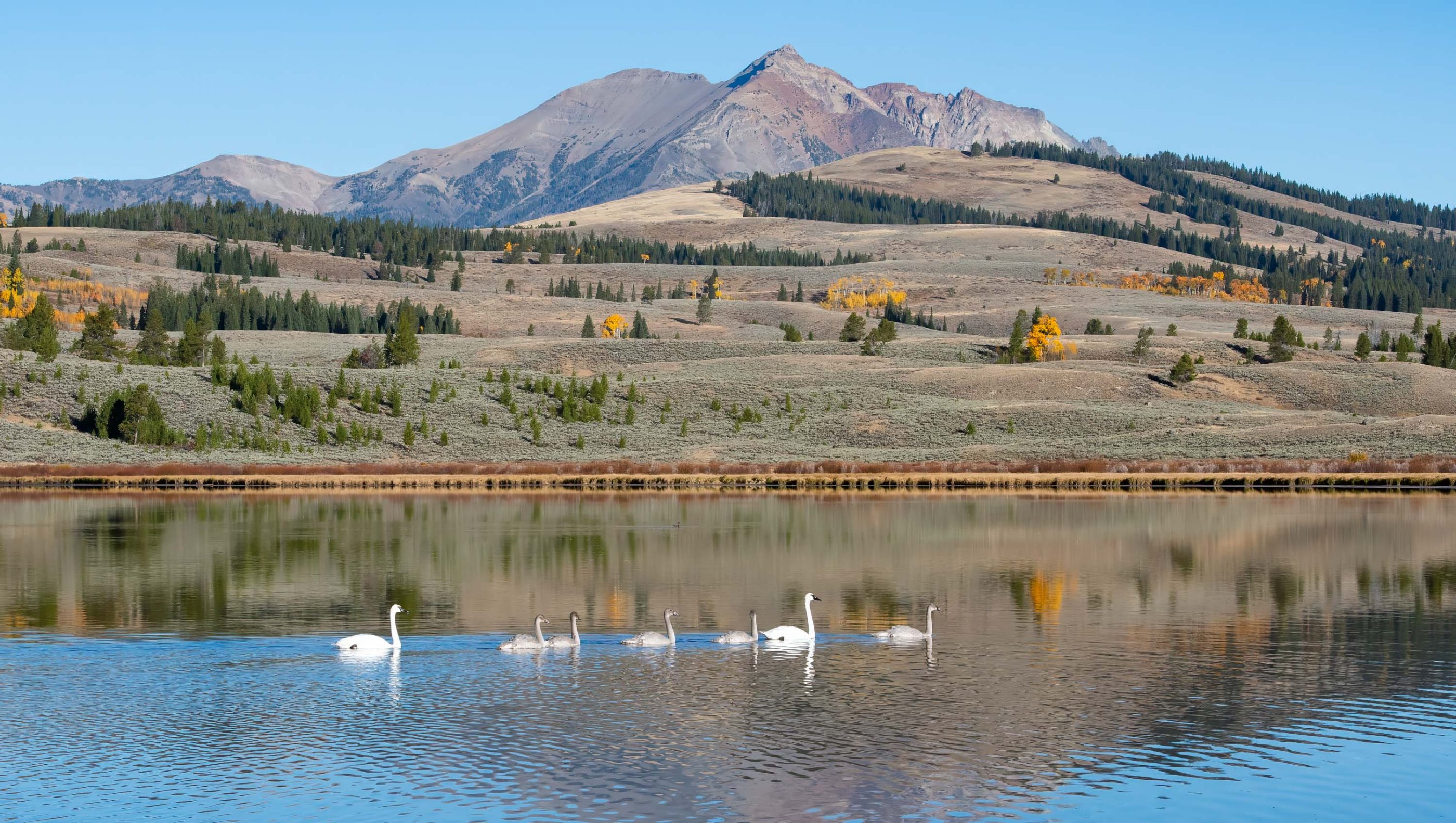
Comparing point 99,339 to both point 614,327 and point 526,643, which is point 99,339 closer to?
point 614,327

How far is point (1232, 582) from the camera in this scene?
3956 centimetres

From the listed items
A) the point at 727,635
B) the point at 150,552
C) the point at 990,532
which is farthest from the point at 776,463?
the point at 727,635

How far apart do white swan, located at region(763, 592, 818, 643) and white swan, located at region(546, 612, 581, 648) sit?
351 centimetres

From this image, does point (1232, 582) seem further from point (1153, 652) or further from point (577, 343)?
point (577, 343)

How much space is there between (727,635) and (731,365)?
360ft

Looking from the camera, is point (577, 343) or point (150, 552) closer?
point (150, 552)

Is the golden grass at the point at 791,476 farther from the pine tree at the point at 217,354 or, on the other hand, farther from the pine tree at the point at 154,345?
the pine tree at the point at 154,345

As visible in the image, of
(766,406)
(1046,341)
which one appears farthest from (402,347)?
(1046,341)

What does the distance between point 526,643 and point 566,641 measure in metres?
0.91

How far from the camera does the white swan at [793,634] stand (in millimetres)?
29562

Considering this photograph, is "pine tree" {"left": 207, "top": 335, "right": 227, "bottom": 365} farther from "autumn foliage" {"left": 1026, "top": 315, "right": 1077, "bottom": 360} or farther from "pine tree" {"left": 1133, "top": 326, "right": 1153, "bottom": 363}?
"pine tree" {"left": 1133, "top": 326, "right": 1153, "bottom": 363}

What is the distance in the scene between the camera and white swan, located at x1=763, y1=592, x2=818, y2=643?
29.6 m

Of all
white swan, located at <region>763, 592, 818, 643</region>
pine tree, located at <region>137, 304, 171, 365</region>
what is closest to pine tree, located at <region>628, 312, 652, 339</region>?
pine tree, located at <region>137, 304, 171, 365</region>

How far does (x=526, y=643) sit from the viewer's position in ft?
93.8
